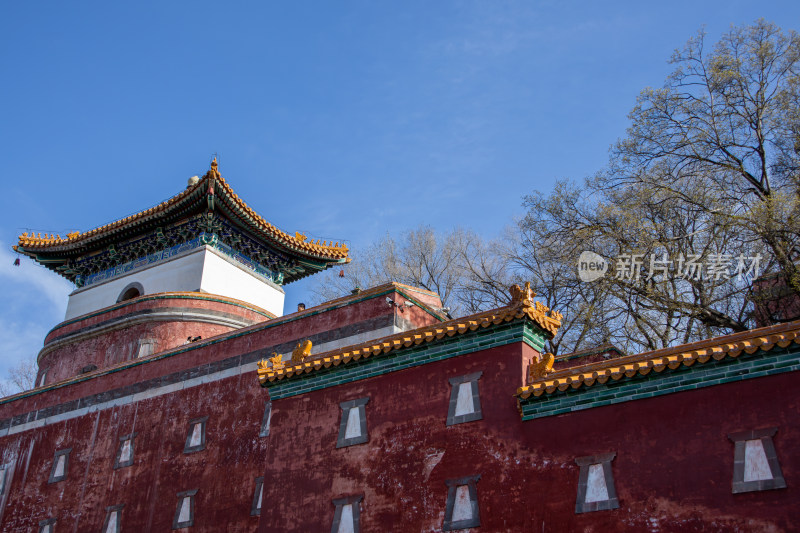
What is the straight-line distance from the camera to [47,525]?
18625mm

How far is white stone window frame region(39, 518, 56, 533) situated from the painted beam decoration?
797 cm

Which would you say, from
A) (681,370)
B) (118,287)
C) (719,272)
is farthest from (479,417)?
(118,287)

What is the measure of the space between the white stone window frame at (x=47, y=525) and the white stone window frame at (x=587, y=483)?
530 inches

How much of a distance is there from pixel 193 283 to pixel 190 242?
58.2 inches

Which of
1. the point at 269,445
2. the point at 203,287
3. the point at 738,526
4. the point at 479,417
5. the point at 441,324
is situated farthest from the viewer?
the point at 203,287

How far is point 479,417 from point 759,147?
10.6 meters

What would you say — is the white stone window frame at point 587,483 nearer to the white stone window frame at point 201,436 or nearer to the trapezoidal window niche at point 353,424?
the trapezoidal window niche at point 353,424

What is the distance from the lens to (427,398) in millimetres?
12047

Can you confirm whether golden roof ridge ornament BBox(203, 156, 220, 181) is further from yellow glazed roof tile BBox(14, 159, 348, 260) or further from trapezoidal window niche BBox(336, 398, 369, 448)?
trapezoidal window niche BBox(336, 398, 369, 448)

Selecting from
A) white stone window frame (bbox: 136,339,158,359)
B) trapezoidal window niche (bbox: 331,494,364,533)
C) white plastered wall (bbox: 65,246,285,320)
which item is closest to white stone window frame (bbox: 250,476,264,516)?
trapezoidal window niche (bbox: 331,494,364,533)

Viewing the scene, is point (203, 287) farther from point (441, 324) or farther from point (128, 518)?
point (441, 324)

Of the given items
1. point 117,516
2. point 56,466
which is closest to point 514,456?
point 117,516

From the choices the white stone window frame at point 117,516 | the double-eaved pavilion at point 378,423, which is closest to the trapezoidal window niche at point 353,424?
the double-eaved pavilion at point 378,423

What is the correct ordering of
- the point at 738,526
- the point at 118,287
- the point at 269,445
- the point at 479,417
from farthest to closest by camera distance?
1. the point at 118,287
2. the point at 269,445
3. the point at 479,417
4. the point at 738,526
